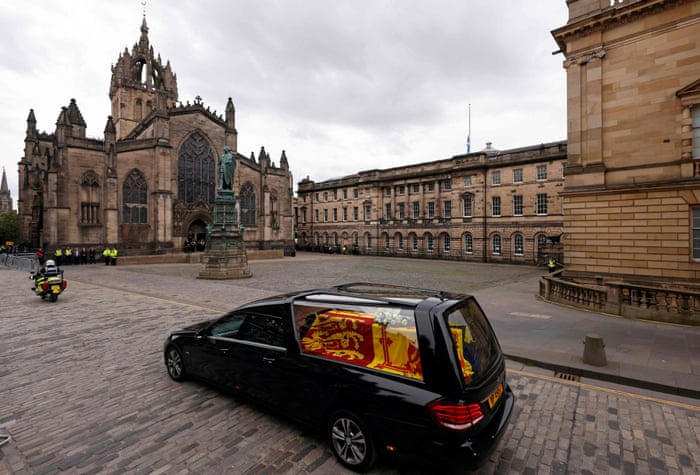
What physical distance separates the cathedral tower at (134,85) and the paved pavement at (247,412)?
175ft

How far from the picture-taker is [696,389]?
16.4 ft

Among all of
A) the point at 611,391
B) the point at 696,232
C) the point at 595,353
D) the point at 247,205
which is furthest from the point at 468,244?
the point at 611,391

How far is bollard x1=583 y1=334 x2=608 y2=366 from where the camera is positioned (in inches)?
237

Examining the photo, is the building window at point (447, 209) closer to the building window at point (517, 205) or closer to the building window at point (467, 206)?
the building window at point (467, 206)

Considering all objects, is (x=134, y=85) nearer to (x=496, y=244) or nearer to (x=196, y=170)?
(x=196, y=170)

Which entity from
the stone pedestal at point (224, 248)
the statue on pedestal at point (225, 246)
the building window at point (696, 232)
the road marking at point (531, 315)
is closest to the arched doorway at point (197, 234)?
the statue on pedestal at point (225, 246)

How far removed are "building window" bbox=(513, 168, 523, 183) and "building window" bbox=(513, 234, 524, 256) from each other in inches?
229

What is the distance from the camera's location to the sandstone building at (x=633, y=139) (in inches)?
479

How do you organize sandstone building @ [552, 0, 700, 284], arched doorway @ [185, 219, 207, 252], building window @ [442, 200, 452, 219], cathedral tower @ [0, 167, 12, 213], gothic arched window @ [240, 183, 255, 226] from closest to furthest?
sandstone building @ [552, 0, 700, 284] < arched doorway @ [185, 219, 207, 252] < building window @ [442, 200, 452, 219] < gothic arched window @ [240, 183, 255, 226] < cathedral tower @ [0, 167, 12, 213]

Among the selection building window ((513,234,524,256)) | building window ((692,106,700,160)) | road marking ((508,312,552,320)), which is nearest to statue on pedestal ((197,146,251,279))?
road marking ((508,312,552,320))

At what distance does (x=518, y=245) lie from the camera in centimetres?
3591

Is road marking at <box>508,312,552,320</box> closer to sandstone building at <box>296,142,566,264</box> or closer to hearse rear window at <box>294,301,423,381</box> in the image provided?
hearse rear window at <box>294,301,423,381</box>

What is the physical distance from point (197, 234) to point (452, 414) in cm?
4240

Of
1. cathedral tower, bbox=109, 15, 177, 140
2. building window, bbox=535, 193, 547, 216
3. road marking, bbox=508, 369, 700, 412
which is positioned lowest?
road marking, bbox=508, 369, 700, 412
